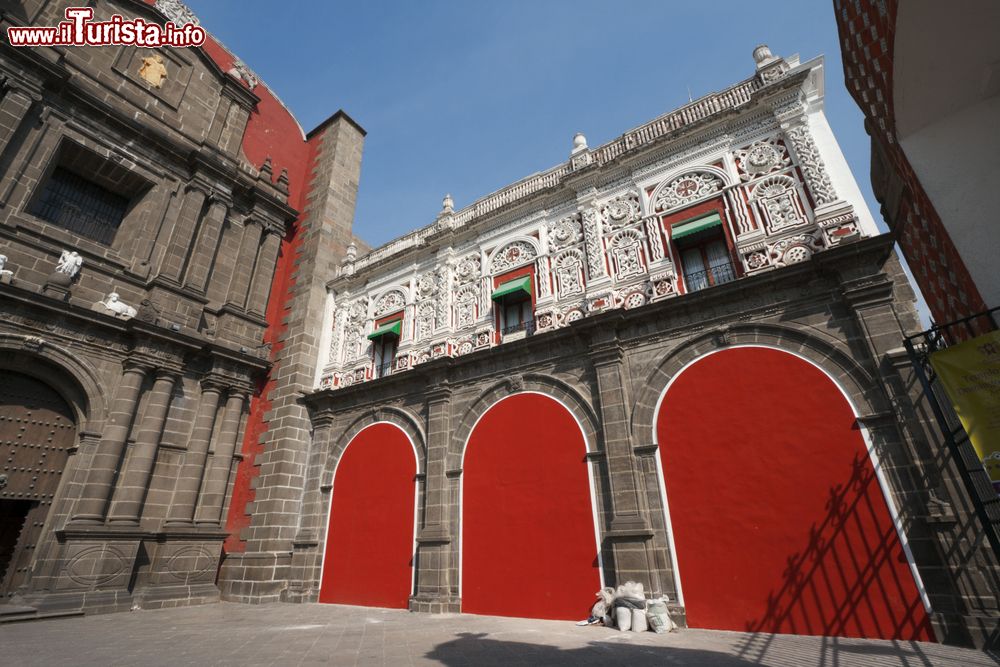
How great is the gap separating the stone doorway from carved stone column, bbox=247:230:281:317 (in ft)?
17.2

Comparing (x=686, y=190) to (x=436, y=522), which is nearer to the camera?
(x=686, y=190)

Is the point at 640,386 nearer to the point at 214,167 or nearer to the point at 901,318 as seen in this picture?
the point at 901,318

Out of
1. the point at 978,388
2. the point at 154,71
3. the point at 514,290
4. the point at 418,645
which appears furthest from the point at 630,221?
the point at 154,71

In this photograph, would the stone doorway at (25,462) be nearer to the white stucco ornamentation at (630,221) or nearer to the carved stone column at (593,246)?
the white stucco ornamentation at (630,221)

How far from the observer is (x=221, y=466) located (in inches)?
495

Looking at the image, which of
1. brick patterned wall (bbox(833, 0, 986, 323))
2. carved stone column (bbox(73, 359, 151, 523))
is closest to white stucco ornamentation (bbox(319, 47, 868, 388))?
brick patterned wall (bbox(833, 0, 986, 323))

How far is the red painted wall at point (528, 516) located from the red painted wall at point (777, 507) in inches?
69.2

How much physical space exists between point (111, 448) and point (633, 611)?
448 inches

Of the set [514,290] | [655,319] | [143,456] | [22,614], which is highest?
[514,290]

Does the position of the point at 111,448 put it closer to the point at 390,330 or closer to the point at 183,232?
the point at 183,232

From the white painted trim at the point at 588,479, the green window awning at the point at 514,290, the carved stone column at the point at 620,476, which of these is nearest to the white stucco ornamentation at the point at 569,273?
the green window awning at the point at 514,290

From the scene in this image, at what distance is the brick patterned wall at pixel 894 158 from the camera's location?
16.9 feet

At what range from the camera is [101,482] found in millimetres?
10117

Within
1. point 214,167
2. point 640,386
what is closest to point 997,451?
point 640,386
